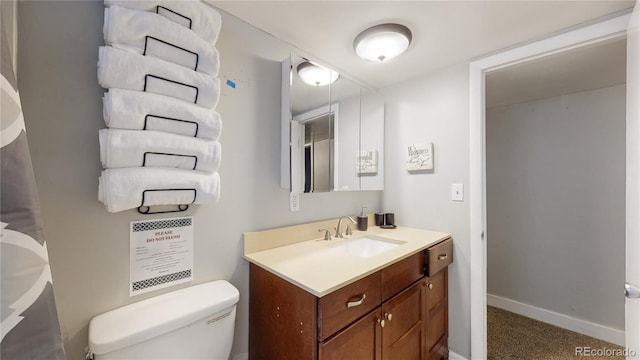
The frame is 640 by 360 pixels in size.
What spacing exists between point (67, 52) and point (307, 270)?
120 cm

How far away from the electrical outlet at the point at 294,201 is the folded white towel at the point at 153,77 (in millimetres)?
672

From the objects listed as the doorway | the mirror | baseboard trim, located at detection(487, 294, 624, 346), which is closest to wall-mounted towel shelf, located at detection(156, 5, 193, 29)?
the mirror

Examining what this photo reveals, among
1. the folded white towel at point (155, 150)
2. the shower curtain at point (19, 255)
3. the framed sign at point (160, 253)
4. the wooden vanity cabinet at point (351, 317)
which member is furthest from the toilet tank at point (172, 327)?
the folded white towel at point (155, 150)

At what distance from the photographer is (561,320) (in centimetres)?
212

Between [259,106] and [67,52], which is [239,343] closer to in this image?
[259,106]

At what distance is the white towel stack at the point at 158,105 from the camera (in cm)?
82

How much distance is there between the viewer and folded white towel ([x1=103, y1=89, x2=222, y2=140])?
815 mm

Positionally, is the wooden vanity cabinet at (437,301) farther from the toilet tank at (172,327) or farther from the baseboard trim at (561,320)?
the baseboard trim at (561,320)

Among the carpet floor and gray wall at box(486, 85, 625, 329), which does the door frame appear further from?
gray wall at box(486, 85, 625, 329)

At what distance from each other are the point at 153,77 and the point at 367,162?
1509mm

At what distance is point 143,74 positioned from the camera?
0.85 m

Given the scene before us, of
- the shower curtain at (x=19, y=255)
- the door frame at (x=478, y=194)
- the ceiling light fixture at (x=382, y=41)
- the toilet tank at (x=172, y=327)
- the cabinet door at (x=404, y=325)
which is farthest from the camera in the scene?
the door frame at (x=478, y=194)

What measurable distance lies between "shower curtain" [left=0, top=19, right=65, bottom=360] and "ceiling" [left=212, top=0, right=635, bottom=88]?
3.27 ft

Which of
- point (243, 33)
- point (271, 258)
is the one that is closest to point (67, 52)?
point (243, 33)
